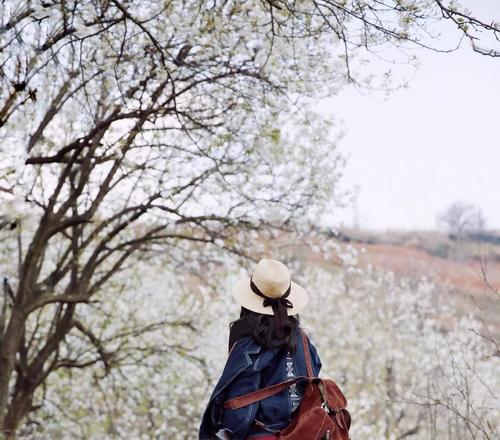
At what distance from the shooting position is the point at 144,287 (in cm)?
1300

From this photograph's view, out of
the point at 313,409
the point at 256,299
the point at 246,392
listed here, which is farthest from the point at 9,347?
the point at 313,409

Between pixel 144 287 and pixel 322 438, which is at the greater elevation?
pixel 144 287

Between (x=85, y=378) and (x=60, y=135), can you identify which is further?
(x=85, y=378)

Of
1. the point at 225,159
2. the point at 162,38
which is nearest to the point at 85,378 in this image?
the point at 225,159

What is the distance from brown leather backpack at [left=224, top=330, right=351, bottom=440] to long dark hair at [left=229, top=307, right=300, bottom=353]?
0.16 m

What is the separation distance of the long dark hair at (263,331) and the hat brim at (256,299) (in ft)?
0.11

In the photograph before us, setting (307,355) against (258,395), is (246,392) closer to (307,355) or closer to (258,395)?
(258,395)

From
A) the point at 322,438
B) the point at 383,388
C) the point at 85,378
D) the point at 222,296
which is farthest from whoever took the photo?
the point at 383,388

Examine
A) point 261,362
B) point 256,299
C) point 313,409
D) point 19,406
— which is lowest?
point 313,409

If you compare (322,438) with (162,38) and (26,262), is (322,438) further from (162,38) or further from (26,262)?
(26,262)

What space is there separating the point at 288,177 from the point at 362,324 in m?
13.2

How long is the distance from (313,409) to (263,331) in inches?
16.6

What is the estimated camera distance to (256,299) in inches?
134

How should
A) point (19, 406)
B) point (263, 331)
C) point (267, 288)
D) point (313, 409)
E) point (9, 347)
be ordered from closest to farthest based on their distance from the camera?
1. point (313, 409)
2. point (263, 331)
3. point (267, 288)
4. point (9, 347)
5. point (19, 406)
